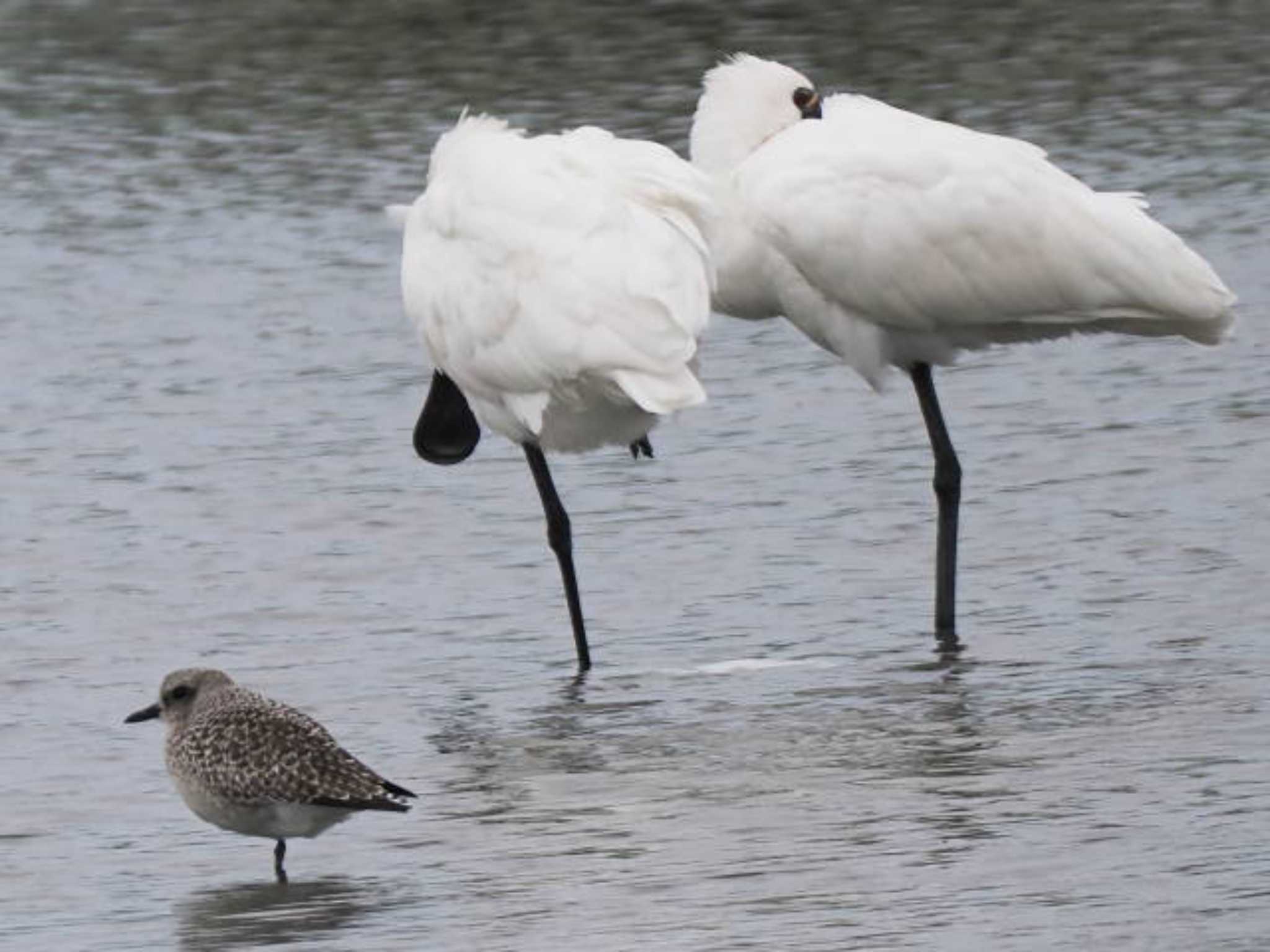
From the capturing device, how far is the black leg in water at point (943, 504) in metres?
10.9

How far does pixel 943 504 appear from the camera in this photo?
11422mm

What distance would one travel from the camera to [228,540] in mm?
12656

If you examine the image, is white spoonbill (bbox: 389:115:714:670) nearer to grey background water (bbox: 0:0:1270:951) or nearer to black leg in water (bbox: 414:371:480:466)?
grey background water (bbox: 0:0:1270:951)

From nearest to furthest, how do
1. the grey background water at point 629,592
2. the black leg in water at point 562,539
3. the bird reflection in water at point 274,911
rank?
the bird reflection in water at point 274,911 < the grey background water at point 629,592 < the black leg in water at point 562,539

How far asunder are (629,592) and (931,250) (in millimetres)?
1391

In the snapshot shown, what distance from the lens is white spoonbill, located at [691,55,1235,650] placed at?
1122cm

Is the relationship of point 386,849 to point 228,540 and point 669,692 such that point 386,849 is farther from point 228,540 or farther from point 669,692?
point 228,540

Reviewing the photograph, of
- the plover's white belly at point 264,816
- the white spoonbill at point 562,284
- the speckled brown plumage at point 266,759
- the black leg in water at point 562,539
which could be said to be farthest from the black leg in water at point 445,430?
the plover's white belly at point 264,816

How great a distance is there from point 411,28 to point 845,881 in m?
16.2

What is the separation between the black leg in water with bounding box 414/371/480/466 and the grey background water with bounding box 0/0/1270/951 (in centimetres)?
26

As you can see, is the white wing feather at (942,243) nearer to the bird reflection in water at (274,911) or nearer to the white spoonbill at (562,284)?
the white spoonbill at (562,284)

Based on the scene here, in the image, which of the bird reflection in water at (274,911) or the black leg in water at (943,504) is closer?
the bird reflection in water at (274,911)

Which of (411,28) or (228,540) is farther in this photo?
(411,28)

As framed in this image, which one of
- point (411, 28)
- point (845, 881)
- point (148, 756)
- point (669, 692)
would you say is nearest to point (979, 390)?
point (669, 692)
